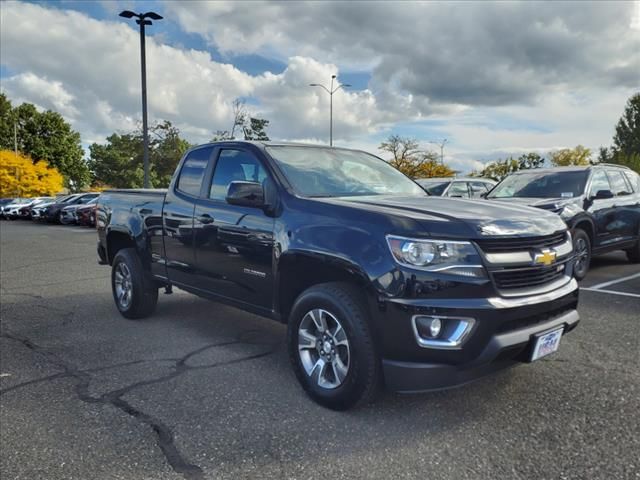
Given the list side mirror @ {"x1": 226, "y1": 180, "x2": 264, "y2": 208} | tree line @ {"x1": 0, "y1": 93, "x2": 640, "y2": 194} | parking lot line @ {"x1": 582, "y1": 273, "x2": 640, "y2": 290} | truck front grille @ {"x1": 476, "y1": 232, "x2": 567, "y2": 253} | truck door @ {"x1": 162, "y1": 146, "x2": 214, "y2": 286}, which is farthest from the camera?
tree line @ {"x1": 0, "y1": 93, "x2": 640, "y2": 194}

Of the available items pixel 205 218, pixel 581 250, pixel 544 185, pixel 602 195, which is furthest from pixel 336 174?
pixel 602 195

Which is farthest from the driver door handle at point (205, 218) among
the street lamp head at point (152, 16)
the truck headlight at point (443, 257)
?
the street lamp head at point (152, 16)

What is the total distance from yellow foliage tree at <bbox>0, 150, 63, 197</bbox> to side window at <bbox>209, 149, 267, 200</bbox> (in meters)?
57.8

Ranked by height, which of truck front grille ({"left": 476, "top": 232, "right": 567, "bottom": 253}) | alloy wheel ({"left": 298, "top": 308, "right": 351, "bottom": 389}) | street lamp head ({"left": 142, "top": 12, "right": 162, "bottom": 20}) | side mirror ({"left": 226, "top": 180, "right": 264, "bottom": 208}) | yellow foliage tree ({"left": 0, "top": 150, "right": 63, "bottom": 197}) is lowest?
alloy wheel ({"left": 298, "top": 308, "right": 351, "bottom": 389})

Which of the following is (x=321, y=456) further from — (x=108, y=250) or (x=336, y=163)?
(x=108, y=250)

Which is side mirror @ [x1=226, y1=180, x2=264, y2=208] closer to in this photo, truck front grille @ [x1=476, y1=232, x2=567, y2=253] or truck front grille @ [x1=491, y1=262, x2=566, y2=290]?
truck front grille @ [x1=476, y1=232, x2=567, y2=253]

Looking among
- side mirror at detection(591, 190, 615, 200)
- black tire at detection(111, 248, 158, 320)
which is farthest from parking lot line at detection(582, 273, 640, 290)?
black tire at detection(111, 248, 158, 320)

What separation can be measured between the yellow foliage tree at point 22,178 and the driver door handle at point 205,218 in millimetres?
57805

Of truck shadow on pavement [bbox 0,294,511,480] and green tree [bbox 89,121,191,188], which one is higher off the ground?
green tree [bbox 89,121,191,188]

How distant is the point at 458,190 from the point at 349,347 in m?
10.4

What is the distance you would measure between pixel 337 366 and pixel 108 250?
4001 millimetres

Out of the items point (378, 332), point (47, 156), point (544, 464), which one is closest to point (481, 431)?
point (544, 464)

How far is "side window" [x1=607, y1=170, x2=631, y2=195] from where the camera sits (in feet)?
28.6

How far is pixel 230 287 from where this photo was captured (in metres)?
4.38
